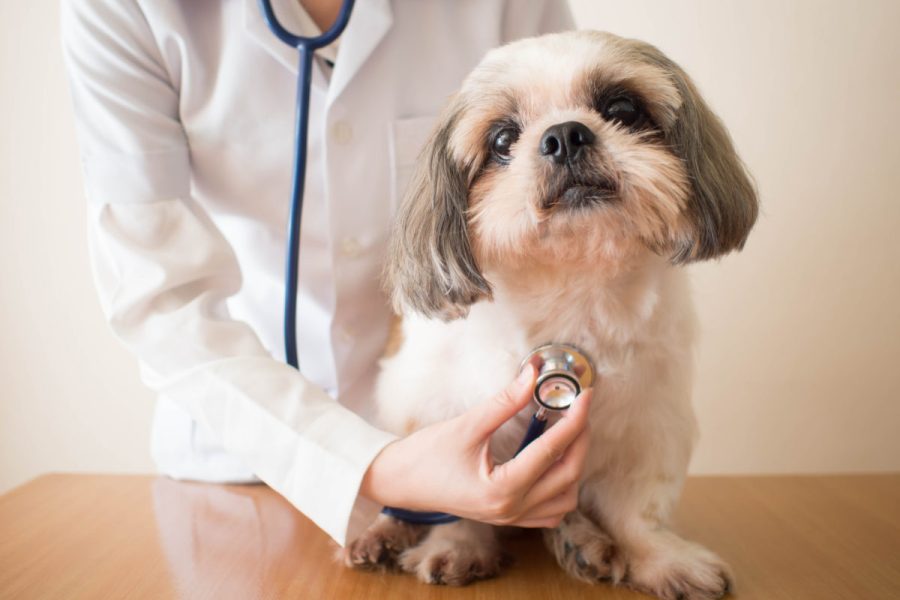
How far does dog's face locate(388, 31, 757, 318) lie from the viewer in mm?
908

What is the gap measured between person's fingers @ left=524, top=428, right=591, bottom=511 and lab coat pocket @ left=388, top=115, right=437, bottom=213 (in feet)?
1.84

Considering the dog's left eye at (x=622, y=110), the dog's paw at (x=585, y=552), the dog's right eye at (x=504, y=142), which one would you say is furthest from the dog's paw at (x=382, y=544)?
the dog's left eye at (x=622, y=110)

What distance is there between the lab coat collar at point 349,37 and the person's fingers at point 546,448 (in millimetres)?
656

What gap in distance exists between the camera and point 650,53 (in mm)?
1040

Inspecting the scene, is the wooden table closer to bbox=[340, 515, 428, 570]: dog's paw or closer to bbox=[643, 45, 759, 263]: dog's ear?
bbox=[340, 515, 428, 570]: dog's paw

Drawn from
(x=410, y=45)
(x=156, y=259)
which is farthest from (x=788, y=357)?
(x=156, y=259)

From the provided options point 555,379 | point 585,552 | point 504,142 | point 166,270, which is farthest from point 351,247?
point 585,552

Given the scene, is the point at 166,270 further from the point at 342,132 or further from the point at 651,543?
the point at 651,543

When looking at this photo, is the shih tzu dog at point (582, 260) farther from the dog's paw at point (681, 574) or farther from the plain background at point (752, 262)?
the plain background at point (752, 262)

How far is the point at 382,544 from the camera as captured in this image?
3.59 feet

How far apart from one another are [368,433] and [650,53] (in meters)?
0.62

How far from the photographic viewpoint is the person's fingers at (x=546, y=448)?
92cm

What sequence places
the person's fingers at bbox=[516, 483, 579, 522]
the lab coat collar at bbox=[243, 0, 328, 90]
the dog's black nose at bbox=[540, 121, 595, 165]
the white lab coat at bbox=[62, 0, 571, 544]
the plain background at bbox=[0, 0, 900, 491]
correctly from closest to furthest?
the dog's black nose at bbox=[540, 121, 595, 165], the person's fingers at bbox=[516, 483, 579, 522], the white lab coat at bbox=[62, 0, 571, 544], the lab coat collar at bbox=[243, 0, 328, 90], the plain background at bbox=[0, 0, 900, 491]

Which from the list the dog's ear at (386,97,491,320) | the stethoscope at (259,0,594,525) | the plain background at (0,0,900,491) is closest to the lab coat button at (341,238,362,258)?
the stethoscope at (259,0,594,525)
